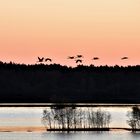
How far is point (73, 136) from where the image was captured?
10975 centimetres

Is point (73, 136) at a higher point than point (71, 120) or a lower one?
lower

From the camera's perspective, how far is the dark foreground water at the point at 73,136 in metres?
107

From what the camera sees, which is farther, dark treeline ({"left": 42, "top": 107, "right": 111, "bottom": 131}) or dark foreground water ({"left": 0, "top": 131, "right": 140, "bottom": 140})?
dark treeline ({"left": 42, "top": 107, "right": 111, "bottom": 131})

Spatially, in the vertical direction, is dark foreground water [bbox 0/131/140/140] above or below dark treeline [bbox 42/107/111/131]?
below

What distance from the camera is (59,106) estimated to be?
419ft

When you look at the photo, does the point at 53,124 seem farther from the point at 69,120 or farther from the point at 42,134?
the point at 42,134

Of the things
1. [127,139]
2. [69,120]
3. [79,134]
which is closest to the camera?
[127,139]

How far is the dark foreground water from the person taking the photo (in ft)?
350

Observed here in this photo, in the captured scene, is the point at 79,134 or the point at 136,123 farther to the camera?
the point at 136,123

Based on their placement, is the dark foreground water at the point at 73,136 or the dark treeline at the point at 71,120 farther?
the dark treeline at the point at 71,120

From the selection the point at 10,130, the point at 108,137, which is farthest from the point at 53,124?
the point at 108,137

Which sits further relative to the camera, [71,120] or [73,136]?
[71,120]

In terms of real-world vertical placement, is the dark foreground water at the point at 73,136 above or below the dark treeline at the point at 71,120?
below

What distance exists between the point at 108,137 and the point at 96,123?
12.7 metres
